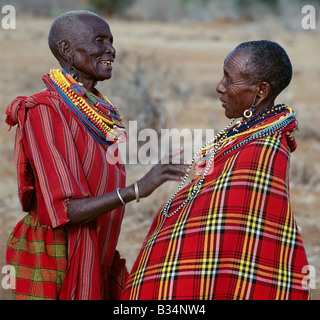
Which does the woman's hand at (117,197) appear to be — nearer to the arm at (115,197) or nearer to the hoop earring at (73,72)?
the arm at (115,197)

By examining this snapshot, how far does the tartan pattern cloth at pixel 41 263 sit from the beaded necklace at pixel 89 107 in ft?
1.66

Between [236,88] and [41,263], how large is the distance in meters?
1.20

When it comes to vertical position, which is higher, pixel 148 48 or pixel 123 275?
pixel 148 48

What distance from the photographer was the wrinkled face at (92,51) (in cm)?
238

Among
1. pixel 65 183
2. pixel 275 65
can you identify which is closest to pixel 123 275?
pixel 65 183

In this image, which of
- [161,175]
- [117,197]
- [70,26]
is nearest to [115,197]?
[117,197]

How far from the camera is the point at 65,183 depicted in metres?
2.16

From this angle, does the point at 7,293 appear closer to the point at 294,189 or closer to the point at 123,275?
the point at 123,275

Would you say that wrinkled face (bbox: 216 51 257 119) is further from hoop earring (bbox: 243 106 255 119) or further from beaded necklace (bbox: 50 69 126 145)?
beaded necklace (bbox: 50 69 126 145)

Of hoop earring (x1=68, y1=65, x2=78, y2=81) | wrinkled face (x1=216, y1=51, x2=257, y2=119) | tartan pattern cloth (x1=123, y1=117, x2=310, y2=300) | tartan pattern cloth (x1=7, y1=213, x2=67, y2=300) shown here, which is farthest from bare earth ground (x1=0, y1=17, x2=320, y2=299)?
wrinkled face (x1=216, y1=51, x2=257, y2=119)

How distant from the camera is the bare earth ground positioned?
17.7 ft

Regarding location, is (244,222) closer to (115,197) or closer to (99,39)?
(115,197)

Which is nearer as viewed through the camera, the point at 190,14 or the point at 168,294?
the point at 168,294
